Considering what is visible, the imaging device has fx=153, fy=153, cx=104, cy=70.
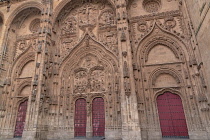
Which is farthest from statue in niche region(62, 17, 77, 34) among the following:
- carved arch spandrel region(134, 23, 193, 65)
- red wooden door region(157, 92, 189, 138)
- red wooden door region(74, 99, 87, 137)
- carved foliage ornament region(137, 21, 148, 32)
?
red wooden door region(157, 92, 189, 138)

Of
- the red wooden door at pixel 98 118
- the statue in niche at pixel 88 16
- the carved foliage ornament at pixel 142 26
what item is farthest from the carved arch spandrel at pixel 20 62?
the carved foliage ornament at pixel 142 26

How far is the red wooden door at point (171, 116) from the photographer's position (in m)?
8.77

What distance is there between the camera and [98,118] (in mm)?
10203

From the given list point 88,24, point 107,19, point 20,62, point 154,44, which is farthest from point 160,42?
point 20,62

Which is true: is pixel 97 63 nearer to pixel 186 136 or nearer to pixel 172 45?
pixel 172 45

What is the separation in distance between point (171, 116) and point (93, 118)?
491 centimetres

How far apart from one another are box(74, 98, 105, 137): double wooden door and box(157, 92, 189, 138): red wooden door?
371cm

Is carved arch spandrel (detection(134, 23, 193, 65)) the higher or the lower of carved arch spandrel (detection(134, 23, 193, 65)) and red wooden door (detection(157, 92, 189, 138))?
the higher

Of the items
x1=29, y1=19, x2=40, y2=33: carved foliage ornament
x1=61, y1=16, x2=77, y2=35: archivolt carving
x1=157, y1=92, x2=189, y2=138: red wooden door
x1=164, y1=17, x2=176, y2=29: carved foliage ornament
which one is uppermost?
x1=29, y1=19, x2=40, y2=33: carved foliage ornament

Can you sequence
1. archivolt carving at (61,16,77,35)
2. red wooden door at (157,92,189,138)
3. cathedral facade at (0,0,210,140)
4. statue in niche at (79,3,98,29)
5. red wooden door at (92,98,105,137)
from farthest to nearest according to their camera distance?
1. archivolt carving at (61,16,77,35)
2. statue in niche at (79,3,98,29)
3. red wooden door at (92,98,105,137)
4. cathedral facade at (0,0,210,140)
5. red wooden door at (157,92,189,138)

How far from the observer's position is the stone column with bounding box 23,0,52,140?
934cm

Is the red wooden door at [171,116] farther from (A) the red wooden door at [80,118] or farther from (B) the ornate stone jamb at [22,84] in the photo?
(B) the ornate stone jamb at [22,84]

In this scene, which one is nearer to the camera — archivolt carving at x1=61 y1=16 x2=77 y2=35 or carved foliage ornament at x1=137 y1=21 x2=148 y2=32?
carved foliage ornament at x1=137 y1=21 x2=148 y2=32

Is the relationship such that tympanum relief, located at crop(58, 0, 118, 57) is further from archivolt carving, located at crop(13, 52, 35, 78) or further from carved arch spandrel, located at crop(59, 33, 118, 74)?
archivolt carving, located at crop(13, 52, 35, 78)
